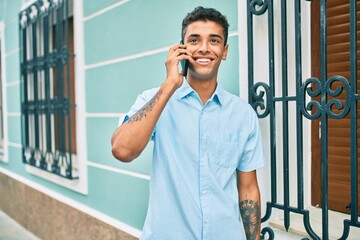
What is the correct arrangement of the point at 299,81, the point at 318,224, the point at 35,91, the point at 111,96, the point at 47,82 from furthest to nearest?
the point at 35,91, the point at 47,82, the point at 111,96, the point at 318,224, the point at 299,81

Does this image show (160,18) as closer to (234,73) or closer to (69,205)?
(234,73)

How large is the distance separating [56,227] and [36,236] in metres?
0.75

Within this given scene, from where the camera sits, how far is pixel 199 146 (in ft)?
6.02

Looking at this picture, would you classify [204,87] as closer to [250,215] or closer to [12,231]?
[250,215]

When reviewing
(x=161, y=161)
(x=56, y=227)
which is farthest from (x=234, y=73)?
(x=56, y=227)

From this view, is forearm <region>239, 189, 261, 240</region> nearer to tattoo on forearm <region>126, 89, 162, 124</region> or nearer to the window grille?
tattoo on forearm <region>126, 89, 162, 124</region>

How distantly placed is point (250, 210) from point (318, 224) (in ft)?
1.71

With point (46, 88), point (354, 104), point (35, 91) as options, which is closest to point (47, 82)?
point (46, 88)

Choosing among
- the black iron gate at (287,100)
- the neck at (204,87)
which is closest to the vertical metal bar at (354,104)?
the black iron gate at (287,100)

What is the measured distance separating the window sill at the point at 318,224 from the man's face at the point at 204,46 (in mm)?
1050

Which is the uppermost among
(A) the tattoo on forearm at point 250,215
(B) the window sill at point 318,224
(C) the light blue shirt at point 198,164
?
(C) the light blue shirt at point 198,164

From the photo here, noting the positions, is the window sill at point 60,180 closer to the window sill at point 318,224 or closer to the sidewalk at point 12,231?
the sidewalk at point 12,231

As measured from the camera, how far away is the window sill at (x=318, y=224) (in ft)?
6.80

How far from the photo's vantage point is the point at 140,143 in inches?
66.0
